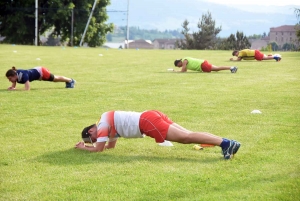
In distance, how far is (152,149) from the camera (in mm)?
8188

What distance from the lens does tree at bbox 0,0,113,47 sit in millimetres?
57969

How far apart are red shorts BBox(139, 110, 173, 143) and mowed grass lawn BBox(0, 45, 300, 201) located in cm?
29

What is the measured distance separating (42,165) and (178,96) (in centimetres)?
717

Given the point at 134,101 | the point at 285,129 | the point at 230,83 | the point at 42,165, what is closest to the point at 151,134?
the point at 42,165

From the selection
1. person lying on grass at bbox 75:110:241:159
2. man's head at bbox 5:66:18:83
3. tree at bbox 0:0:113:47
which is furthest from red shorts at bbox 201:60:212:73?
tree at bbox 0:0:113:47

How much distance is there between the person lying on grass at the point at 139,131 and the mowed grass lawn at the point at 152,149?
0.21 m

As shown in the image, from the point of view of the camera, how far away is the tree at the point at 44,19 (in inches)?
2282

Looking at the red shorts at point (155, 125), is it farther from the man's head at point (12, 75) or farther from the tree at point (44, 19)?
the tree at point (44, 19)

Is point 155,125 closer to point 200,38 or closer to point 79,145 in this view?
point 79,145

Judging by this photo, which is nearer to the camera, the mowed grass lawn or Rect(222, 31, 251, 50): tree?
the mowed grass lawn

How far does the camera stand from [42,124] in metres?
10.1

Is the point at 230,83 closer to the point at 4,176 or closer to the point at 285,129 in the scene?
the point at 285,129

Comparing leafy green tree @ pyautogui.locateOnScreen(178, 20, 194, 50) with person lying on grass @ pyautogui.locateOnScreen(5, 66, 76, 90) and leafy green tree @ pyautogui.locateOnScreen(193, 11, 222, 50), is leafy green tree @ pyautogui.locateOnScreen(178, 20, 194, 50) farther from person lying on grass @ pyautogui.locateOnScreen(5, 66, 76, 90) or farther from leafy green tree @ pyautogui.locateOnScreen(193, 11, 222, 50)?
person lying on grass @ pyautogui.locateOnScreen(5, 66, 76, 90)

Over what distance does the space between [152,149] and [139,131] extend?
444 mm
